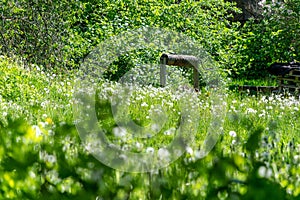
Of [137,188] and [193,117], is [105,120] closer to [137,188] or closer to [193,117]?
[137,188]

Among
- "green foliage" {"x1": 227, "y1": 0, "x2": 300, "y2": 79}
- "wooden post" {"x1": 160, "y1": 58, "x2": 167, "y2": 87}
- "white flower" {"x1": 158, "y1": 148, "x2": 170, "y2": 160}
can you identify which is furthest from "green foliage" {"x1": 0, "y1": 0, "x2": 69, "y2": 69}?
"white flower" {"x1": 158, "y1": 148, "x2": 170, "y2": 160}

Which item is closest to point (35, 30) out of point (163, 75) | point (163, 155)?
point (163, 75)

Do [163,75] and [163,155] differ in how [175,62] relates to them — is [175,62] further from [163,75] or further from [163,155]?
[163,155]

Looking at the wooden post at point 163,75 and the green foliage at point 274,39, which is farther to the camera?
the green foliage at point 274,39

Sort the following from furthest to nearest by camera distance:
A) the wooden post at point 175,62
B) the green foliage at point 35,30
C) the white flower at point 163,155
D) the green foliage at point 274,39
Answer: the green foliage at point 274,39, the green foliage at point 35,30, the wooden post at point 175,62, the white flower at point 163,155

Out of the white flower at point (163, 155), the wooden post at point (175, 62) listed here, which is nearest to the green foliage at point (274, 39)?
A: the wooden post at point (175, 62)

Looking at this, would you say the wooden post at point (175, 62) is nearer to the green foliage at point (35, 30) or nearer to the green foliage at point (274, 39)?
the green foliage at point (35, 30)

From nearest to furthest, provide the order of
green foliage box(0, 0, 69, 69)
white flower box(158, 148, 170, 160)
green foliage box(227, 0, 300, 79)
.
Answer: white flower box(158, 148, 170, 160) → green foliage box(0, 0, 69, 69) → green foliage box(227, 0, 300, 79)

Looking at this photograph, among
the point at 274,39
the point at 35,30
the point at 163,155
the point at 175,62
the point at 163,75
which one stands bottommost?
the point at 163,155

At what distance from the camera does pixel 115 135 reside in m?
2.26

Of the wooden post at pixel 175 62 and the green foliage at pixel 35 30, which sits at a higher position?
the green foliage at pixel 35 30

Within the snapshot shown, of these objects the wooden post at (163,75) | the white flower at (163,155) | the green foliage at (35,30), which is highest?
the green foliage at (35,30)

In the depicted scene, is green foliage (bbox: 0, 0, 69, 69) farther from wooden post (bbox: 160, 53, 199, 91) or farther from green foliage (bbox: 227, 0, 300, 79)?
green foliage (bbox: 227, 0, 300, 79)

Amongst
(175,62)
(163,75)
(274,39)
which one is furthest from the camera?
(274,39)
